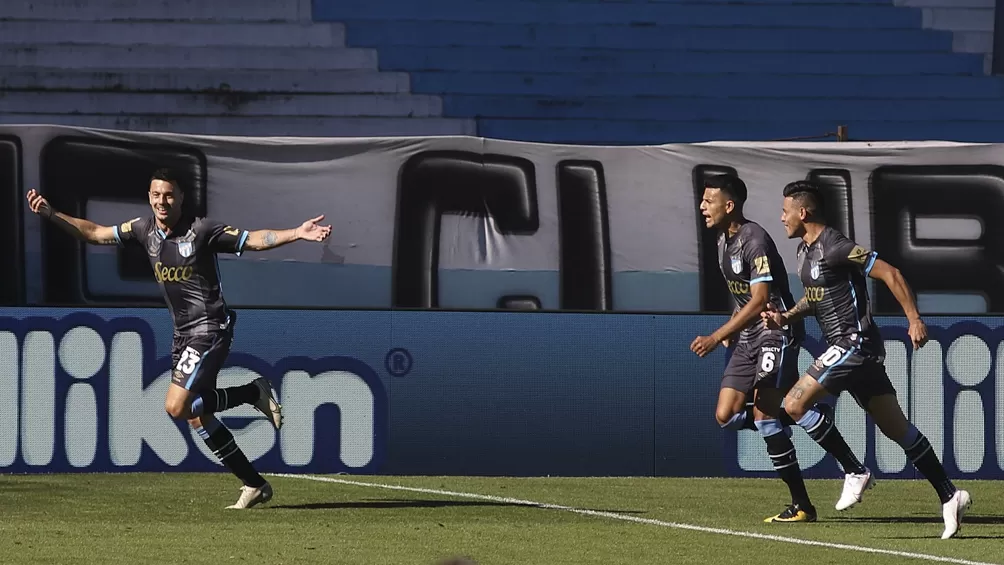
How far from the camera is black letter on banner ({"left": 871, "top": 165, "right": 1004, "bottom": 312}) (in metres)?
13.0

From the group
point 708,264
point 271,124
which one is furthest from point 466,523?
point 271,124

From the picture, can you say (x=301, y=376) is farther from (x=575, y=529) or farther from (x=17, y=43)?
(x=17, y=43)

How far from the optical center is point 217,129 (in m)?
17.4

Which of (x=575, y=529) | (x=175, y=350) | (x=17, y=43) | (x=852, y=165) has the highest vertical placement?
(x=17, y=43)

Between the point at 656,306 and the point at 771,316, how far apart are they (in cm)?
422

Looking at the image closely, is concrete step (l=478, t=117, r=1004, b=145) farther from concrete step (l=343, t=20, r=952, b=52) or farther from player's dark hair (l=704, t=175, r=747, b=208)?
player's dark hair (l=704, t=175, r=747, b=208)

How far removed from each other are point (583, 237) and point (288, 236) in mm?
4692

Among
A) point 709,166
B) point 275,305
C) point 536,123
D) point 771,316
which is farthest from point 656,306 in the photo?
point 536,123

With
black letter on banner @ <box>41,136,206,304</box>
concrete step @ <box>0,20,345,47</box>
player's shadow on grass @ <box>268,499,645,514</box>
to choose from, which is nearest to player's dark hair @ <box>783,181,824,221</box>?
player's shadow on grass @ <box>268,499,645,514</box>

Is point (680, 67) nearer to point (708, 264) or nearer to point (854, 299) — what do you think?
point (708, 264)

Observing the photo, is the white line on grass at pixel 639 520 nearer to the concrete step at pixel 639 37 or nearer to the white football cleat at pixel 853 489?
the white football cleat at pixel 853 489

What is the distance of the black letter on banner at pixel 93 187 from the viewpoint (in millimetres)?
12477

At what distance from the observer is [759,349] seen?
927 centimetres

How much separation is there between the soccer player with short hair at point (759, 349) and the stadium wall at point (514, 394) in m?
2.79
